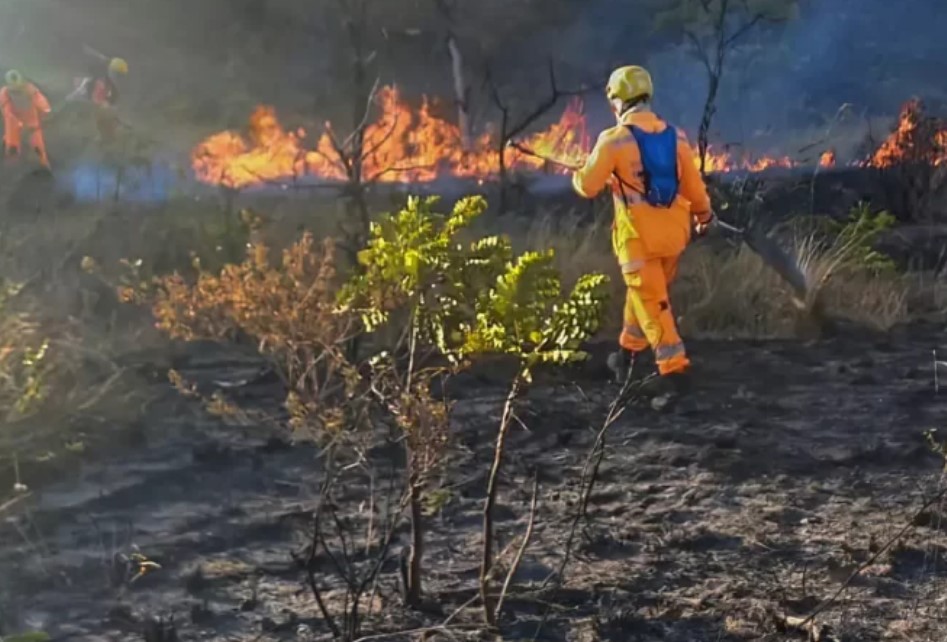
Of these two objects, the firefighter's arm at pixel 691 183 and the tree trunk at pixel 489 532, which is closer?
the tree trunk at pixel 489 532

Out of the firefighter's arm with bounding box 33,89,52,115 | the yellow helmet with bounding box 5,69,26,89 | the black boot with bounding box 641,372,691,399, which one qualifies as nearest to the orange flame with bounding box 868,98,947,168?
the black boot with bounding box 641,372,691,399

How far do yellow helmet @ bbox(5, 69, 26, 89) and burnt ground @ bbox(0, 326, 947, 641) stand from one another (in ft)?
6.94

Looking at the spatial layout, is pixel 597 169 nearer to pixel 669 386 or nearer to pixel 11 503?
pixel 669 386

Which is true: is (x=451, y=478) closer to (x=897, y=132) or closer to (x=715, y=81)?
(x=715, y=81)

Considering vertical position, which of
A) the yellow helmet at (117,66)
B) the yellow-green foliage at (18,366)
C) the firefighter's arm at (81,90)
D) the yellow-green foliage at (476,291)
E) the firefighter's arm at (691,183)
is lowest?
the yellow-green foliage at (18,366)

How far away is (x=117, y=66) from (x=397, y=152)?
1.46 m

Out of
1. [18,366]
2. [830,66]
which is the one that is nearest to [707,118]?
[830,66]

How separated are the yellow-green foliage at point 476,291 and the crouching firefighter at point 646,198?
1.29 meters

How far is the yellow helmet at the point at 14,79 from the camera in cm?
631

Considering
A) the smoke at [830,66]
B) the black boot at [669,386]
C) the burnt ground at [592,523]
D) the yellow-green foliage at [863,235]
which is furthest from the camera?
the smoke at [830,66]

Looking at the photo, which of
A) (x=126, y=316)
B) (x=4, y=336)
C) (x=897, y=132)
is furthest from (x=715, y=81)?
(x=4, y=336)

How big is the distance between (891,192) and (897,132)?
13.1 inches

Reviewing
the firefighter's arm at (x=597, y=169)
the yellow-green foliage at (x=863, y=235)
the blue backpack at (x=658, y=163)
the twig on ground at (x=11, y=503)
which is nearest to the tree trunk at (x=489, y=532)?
the twig on ground at (x=11, y=503)

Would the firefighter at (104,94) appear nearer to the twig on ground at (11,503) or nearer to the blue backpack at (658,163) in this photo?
the twig on ground at (11,503)
